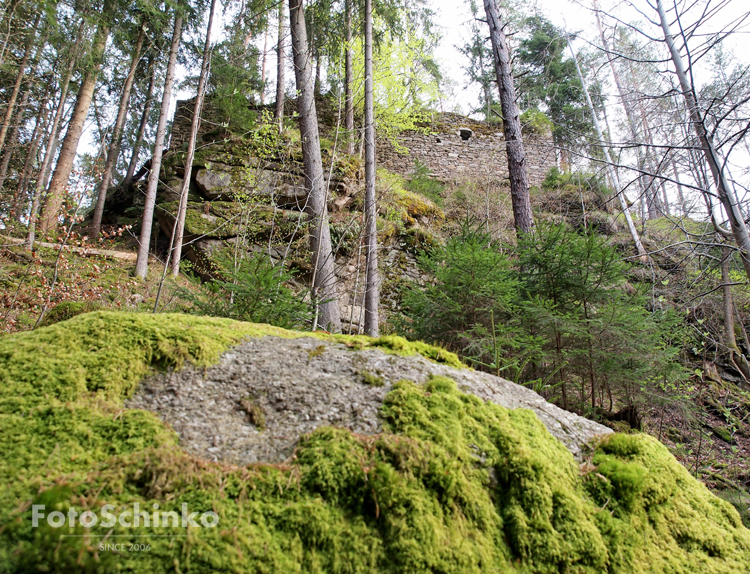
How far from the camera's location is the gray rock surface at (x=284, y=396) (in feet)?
5.15

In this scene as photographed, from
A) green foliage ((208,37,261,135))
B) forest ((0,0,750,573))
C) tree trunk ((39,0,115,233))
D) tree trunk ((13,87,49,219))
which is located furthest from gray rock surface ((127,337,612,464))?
tree trunk ((13,87,49,219))

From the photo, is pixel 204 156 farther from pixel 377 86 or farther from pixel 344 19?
pixel 377 86

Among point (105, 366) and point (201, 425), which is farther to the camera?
point (105, 366)

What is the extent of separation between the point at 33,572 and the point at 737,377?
38.1 feet

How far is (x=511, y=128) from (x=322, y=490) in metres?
6.96

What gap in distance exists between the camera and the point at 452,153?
15.7 metres

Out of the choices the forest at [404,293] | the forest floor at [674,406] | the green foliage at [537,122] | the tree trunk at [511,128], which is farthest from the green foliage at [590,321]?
the green foliage at [537,122]

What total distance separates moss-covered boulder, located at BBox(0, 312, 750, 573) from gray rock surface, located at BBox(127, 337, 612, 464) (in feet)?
0.29

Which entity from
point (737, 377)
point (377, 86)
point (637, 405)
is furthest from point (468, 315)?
point (377, 86)

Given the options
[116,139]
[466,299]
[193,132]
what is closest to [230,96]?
[193,132]

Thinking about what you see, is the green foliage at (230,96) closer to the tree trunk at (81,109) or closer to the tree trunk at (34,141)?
the tree trunk at (81,109)

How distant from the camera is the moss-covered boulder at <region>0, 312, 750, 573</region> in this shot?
41.3 inches

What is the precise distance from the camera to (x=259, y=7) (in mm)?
7074

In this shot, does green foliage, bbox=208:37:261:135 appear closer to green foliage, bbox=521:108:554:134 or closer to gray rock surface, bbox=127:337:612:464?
green foliage, bbox=521:108:554:134
